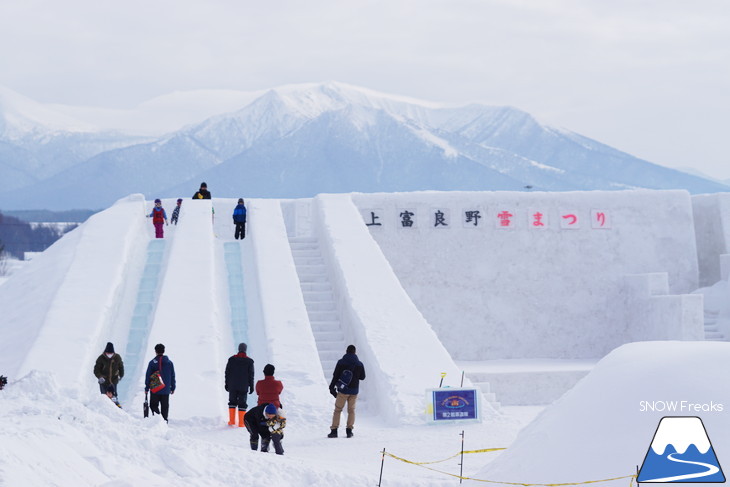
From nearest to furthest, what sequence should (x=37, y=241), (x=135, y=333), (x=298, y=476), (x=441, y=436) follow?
(x=298, y=476) < (x=441, y=436) < (x=135, y=333) < (x=37, y=241)

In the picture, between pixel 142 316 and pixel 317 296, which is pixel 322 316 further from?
pixel 142 316

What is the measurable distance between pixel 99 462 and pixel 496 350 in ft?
50.9

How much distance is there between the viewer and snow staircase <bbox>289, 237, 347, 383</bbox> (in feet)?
54.6

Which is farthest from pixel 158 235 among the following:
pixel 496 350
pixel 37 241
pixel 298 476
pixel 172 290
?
pixel 37 241

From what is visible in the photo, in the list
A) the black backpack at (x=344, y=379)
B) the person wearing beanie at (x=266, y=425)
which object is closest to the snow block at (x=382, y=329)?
the black backpack at (x=344, y=379)

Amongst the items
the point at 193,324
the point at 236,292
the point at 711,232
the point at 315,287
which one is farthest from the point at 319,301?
the point at 711,232

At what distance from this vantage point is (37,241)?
Result: 109 metres

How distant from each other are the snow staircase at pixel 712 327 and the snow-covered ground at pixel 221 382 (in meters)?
0.41

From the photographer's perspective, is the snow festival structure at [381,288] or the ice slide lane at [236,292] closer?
the snow festival structure at [381,288]

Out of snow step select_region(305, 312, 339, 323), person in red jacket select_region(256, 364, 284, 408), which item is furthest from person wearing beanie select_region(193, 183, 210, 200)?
person in red jacket select_region(256, 364, 284, 408)

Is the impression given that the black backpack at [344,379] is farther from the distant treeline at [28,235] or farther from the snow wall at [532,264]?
the distant treeline at [28,235]

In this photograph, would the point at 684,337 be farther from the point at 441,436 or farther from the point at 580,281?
the point at 441,436

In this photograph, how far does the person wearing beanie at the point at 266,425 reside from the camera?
428 inches

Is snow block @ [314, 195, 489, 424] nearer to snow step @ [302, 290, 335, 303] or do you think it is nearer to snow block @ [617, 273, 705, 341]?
snow step @ [302, 290, 335, 303]
